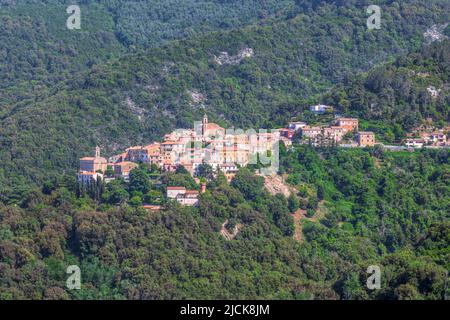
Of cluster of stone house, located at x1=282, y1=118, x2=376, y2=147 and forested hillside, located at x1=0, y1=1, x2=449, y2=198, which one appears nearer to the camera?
cluster of stone house, located at x1=282, y1=118, x2=376, y2=147

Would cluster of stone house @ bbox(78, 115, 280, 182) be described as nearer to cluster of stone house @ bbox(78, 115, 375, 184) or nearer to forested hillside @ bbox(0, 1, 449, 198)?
cluster of stone house @ bbox(78, 115, 375, 184)

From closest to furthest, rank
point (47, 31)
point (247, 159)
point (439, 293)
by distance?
point (439, 293) → point (247, 159) → point (47, 31)

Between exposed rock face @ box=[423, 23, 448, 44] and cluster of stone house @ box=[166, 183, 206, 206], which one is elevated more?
exposed rock face @ box=[423, 23, 448, 44]

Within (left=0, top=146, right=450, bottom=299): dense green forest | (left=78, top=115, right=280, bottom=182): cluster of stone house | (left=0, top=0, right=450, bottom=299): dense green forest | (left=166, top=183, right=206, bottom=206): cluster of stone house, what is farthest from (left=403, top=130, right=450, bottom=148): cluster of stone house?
(left=166, top=183, right=206, bottom=206): cluster of stone house

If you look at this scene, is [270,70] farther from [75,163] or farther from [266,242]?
[266,242]

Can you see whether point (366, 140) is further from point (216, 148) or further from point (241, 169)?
point (216, 148)

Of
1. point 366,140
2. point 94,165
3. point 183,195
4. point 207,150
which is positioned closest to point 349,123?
point 366,140

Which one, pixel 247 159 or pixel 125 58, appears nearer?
pixel 247 159
